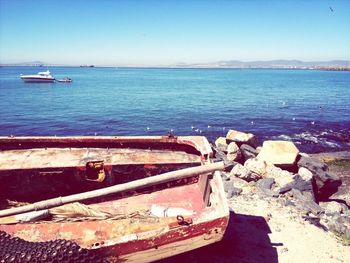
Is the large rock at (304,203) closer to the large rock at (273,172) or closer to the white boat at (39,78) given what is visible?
the large rock at (273,172)

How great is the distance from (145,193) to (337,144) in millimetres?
17835

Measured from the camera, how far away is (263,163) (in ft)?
34.7

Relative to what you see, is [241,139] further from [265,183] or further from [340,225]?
[340,225]

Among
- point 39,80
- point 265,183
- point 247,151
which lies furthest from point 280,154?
point 39,80

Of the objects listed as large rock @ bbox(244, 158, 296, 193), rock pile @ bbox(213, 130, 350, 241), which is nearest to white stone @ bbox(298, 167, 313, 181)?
rock pile @ bbox(213, 130, 350, 241)

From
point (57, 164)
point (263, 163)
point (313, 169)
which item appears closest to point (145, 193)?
point (57, 164)

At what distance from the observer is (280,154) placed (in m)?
11.4

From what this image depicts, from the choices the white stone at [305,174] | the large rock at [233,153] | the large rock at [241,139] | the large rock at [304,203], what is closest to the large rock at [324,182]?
the white stone at [305,174]

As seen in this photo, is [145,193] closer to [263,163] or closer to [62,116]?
[263,163]

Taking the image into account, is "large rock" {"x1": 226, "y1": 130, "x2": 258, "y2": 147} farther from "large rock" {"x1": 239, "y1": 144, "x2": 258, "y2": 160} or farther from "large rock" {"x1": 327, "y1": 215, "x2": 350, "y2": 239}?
"large rock" {"x1": 327, "y1": 215, "x2": 350, "y2": 239}

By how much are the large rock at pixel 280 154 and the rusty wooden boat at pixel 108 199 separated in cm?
464

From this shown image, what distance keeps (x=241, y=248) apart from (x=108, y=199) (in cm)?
319

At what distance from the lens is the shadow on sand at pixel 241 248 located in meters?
6.07

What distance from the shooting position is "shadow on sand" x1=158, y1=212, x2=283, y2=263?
607cm
